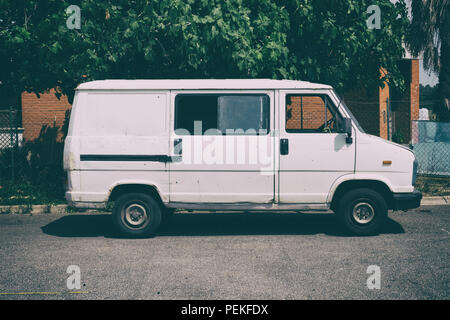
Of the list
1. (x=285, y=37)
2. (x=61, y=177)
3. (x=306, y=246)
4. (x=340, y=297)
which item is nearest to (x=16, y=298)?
(x=340, y=297)

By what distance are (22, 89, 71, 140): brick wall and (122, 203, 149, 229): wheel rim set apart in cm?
951

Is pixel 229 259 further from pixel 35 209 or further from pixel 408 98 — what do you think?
pixel 408 98

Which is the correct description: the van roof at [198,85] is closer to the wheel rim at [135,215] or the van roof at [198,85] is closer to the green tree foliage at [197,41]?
the green tree foliage at [197,41]

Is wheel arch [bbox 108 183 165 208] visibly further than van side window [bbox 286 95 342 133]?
Yes

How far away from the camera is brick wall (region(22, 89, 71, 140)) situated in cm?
1617

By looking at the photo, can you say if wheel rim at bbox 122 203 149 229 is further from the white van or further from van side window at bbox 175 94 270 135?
van side window at bbox 175 94 270 135

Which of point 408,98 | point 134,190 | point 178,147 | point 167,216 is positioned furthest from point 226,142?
point 408,98

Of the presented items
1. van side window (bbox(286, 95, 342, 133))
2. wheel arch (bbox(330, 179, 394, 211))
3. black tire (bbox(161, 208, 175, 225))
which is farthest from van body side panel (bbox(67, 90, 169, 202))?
wheel arch (bbox(330, 179, 394, 211))

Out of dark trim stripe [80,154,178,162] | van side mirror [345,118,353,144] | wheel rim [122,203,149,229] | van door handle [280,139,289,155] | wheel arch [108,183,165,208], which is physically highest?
van side mirror [345,118,353,144]

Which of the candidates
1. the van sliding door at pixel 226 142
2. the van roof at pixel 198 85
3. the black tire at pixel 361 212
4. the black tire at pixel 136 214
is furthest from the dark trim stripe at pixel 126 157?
the black tire at pixel 361 212

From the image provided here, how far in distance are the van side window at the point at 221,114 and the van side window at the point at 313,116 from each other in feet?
1.21

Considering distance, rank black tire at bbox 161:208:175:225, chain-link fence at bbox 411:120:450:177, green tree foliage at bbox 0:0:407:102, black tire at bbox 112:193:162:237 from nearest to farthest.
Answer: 1. black tire at bbox 112:193:162:237
2. black tire at bbox 161:208:175:225
3. green tree foliage at bbox 0:0:407:102
4. chain-link fence at bbox 411:120:450:177

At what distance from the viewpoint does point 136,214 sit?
304 inches

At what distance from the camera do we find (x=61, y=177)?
43.2 feet
